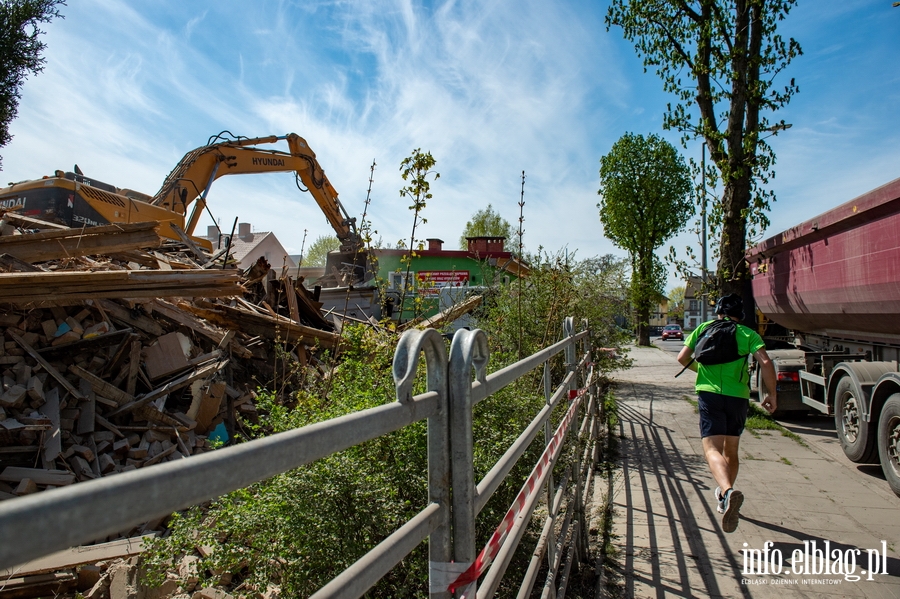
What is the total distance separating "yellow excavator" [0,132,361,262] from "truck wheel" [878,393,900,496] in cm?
665

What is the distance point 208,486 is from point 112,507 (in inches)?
4.6

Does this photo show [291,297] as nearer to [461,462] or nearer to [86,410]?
[86,410]

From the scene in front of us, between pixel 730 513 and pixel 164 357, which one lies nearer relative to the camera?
pixel 730 513

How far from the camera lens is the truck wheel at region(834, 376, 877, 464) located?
20.4 ft

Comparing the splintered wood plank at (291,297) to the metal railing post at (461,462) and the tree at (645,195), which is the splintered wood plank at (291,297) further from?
the tree at (645,195)

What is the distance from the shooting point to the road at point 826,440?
6.16 metres

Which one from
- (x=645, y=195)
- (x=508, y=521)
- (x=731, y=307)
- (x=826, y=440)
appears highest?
(x=645, y=195)

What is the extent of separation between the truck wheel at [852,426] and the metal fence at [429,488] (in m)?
4.97

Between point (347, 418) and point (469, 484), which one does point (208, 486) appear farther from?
point (469, 484)

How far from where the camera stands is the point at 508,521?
6.34 ft

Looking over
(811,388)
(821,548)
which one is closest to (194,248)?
(821,548)

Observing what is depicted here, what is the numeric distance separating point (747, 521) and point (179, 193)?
39.6 feet

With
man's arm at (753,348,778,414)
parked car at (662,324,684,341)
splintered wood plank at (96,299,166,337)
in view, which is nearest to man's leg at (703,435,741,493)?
man's arm at (753,348,778,414)

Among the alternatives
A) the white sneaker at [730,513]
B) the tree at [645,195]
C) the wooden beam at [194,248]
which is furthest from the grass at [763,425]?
the tree at [645,195]
